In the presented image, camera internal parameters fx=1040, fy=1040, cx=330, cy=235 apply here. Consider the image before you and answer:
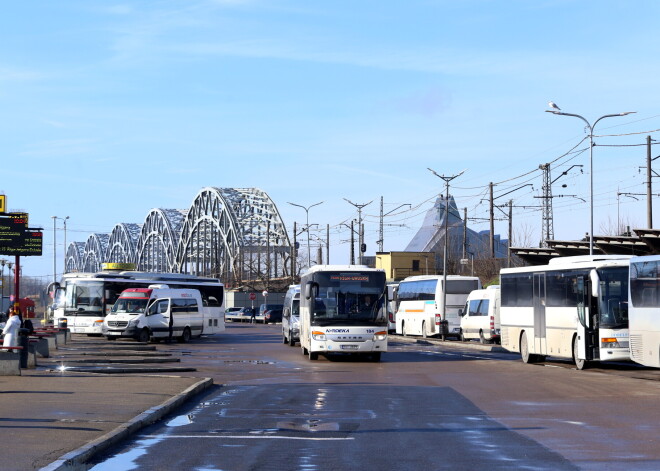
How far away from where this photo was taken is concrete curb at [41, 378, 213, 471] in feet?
33.1

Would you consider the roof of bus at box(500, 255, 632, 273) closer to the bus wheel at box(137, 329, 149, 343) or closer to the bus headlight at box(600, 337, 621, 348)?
the bus headlight at box(600, 337, 621, 348)

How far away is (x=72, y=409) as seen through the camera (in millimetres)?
15336

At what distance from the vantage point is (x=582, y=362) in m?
28.1

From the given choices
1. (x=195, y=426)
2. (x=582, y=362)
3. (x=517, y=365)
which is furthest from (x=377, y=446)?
(x=517, y=365)

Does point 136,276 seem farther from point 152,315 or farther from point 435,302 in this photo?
point 435,302

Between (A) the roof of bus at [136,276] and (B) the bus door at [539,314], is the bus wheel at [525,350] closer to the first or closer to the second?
(B) the bus door at [539,314]

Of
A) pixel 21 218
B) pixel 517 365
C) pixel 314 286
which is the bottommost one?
pixel 517 365

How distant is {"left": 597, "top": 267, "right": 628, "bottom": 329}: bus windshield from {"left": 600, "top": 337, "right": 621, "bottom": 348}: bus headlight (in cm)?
32

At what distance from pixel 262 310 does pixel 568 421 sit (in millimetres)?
83158

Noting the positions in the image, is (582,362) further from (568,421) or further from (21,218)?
(21,218)

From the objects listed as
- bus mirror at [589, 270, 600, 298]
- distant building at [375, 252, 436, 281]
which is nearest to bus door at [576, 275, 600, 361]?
bus mirror at [589, 270, 600, 298]

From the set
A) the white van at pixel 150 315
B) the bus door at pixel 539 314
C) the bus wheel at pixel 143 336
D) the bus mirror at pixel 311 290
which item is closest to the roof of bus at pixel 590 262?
the bus door at pixel 539 314

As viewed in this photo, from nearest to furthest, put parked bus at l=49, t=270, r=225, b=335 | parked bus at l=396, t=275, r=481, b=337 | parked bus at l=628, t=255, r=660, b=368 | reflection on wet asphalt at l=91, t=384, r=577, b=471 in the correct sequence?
reflection on wet asphalt at l=91, t=384, r=577, b=471 < parked bus at l=628, t=255, r=660, b=368 < parked bus at l=49, t=270, r=225, b=335 < parked bus at l=396, t=275, r=481, b=337

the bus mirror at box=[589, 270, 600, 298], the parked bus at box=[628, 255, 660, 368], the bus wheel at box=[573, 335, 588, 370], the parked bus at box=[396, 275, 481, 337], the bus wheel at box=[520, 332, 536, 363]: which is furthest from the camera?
the parked bus at box=[396, 275, 481, 337]
